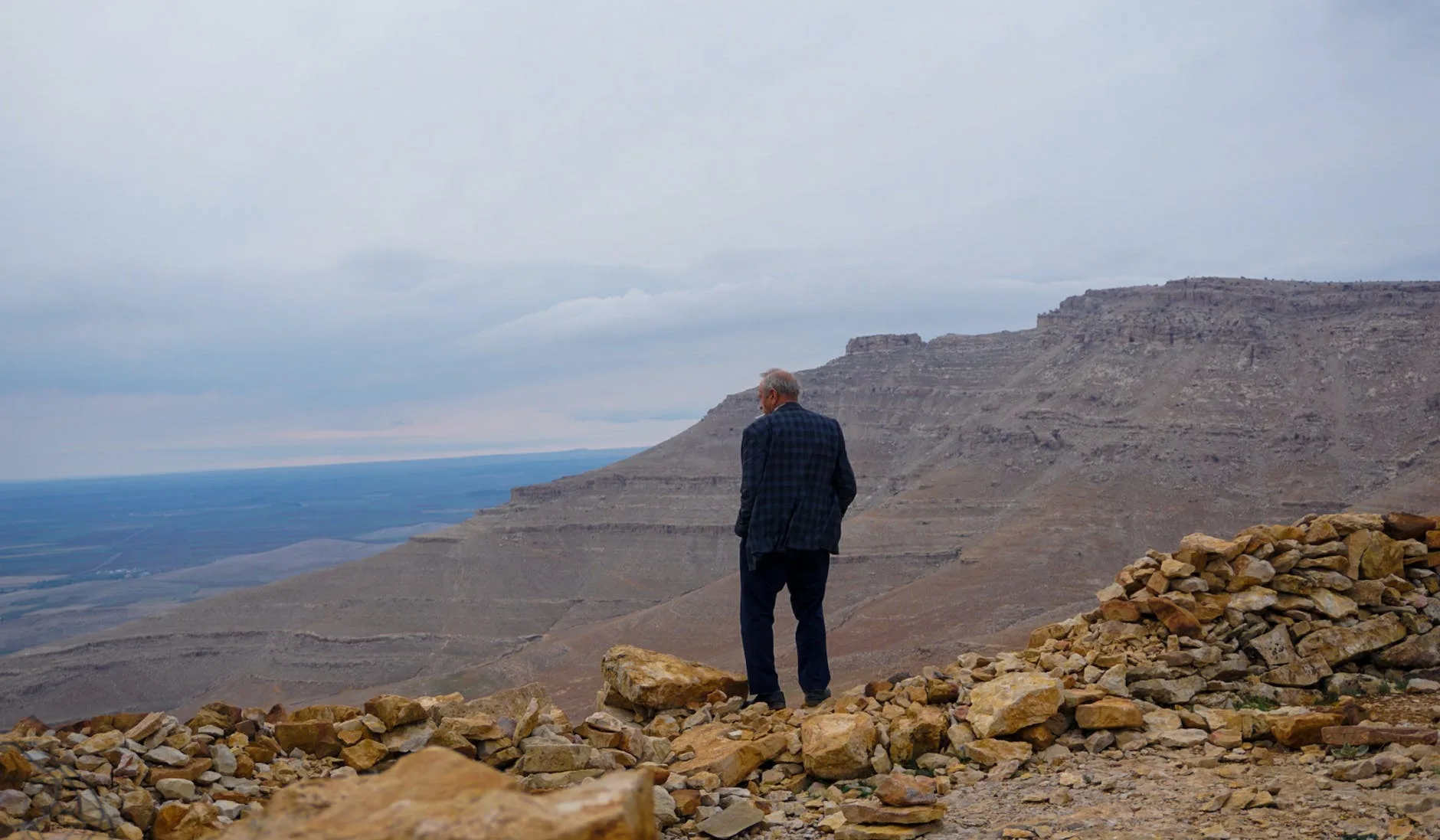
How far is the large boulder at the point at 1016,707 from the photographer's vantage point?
6.04m

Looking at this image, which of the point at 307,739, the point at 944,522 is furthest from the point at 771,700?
the point at 944,522

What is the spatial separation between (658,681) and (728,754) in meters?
1.82

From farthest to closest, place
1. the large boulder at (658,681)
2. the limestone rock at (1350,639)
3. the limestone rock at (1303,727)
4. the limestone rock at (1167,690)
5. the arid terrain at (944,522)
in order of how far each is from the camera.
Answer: the arid terrain at (944,522) < the large boulder at (658,681) < the limestone rock at (1350,639) < the limestone rock at (1167,690) < the limestone rock at (1303,727)

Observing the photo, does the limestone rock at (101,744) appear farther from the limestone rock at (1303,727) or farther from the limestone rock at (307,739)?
the limestone rock at (1303,727)

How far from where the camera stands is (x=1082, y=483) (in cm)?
6022

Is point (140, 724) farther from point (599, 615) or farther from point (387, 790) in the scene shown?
point (599, 615)

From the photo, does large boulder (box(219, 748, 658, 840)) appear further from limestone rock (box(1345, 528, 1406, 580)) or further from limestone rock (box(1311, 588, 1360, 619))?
limestone rock (box(1345, 528, 1406, 580))

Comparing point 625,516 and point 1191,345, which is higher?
point 1191,345

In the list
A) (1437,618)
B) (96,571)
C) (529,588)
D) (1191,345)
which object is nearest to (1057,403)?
(1191,345)

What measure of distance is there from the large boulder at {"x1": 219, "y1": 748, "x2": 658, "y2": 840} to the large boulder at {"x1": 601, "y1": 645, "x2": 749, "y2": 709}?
16.8 ft

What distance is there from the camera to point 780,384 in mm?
7496

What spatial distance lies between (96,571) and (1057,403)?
144m

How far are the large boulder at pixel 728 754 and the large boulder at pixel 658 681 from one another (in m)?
0.99

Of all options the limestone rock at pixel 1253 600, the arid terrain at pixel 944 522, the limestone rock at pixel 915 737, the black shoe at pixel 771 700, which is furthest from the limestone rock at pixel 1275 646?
the arid terrain at pixel 944 522
